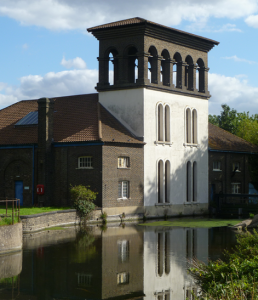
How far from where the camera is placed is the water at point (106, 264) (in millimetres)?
14747

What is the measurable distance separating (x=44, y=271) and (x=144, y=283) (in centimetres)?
367

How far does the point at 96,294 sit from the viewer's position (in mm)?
14422

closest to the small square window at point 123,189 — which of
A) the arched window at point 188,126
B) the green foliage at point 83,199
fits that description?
the green foliage at point 83,199

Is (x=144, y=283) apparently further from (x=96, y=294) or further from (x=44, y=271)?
(x=44, y=271)

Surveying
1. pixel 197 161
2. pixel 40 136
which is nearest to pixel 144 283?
pixel 40 136

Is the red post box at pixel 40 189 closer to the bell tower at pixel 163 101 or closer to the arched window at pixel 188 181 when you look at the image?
the bell tower at pixel 163 101

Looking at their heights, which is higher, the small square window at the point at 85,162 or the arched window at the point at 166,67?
the arched window at the point at 166,67

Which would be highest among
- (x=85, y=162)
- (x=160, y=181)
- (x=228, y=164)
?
(x=228, y=164)

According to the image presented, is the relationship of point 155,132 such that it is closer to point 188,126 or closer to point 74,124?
point 188,126

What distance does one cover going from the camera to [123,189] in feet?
123

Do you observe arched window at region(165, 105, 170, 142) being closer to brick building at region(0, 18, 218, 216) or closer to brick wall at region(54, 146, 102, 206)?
brick building at region(0, 18, 218, 216)

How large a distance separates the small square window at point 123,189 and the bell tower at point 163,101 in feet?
5.74

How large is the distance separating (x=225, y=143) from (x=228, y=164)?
2.24 meters

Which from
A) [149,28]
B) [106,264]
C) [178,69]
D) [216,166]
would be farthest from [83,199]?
[216,166]
